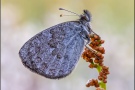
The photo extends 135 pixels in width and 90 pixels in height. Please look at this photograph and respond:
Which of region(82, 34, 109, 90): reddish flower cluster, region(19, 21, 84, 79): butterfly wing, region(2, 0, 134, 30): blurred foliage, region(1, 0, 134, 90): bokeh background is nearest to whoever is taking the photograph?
region(82, 34, 109, 90): reddish flower cluster

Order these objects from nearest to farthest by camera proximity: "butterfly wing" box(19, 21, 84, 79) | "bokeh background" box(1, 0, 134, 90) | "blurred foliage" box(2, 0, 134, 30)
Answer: "butterfly wing" box(19, 21, 84, 79)
"bokeh background" box(1, 0, 134, 90)
"blurred foliage" box(2, 0, 134, 30)

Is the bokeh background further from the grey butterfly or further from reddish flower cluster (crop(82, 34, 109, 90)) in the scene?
reddish flower cluster (crop(82, 34, 109, 90))

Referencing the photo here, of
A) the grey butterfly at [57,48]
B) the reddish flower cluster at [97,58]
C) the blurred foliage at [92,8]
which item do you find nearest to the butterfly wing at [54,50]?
the grey butterfly at [57,48]

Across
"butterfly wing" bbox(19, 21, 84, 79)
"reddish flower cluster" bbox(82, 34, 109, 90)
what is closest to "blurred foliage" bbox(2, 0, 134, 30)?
"butterfly wing" bbox(19, 21, 84, 79)

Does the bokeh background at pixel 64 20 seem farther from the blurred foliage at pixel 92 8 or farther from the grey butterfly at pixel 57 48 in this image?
A: the grey butterfly at pixel 57 48

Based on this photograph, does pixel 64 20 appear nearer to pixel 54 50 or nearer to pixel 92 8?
pixel 92 8

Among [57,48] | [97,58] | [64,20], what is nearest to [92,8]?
[64,20]
